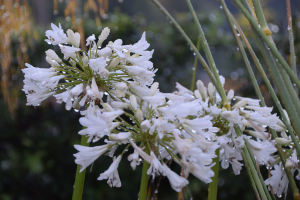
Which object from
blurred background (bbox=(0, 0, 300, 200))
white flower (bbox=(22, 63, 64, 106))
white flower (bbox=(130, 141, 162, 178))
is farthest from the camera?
blurred background (bbox=(0, 0, 300, 200))

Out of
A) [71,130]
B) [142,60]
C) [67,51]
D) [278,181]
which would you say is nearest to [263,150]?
[278,181]

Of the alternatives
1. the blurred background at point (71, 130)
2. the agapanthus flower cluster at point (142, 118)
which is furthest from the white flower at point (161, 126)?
the blurred background at point (71, 130)

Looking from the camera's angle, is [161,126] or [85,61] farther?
[85,61]

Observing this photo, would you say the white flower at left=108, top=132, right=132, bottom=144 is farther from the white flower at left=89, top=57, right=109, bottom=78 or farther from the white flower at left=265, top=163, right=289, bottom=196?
the white flower at left=265, top=163, right=289, bottom=196

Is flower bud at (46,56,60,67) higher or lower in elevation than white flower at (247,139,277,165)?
higher

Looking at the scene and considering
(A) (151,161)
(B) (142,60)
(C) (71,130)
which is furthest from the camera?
(C) (71,130)

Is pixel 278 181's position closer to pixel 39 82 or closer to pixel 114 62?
pixel 114 62

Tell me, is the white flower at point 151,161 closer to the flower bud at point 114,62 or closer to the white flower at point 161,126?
the white flower at point 161,126

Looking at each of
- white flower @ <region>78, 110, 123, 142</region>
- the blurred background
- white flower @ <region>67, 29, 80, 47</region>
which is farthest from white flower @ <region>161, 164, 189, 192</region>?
the blurred background
